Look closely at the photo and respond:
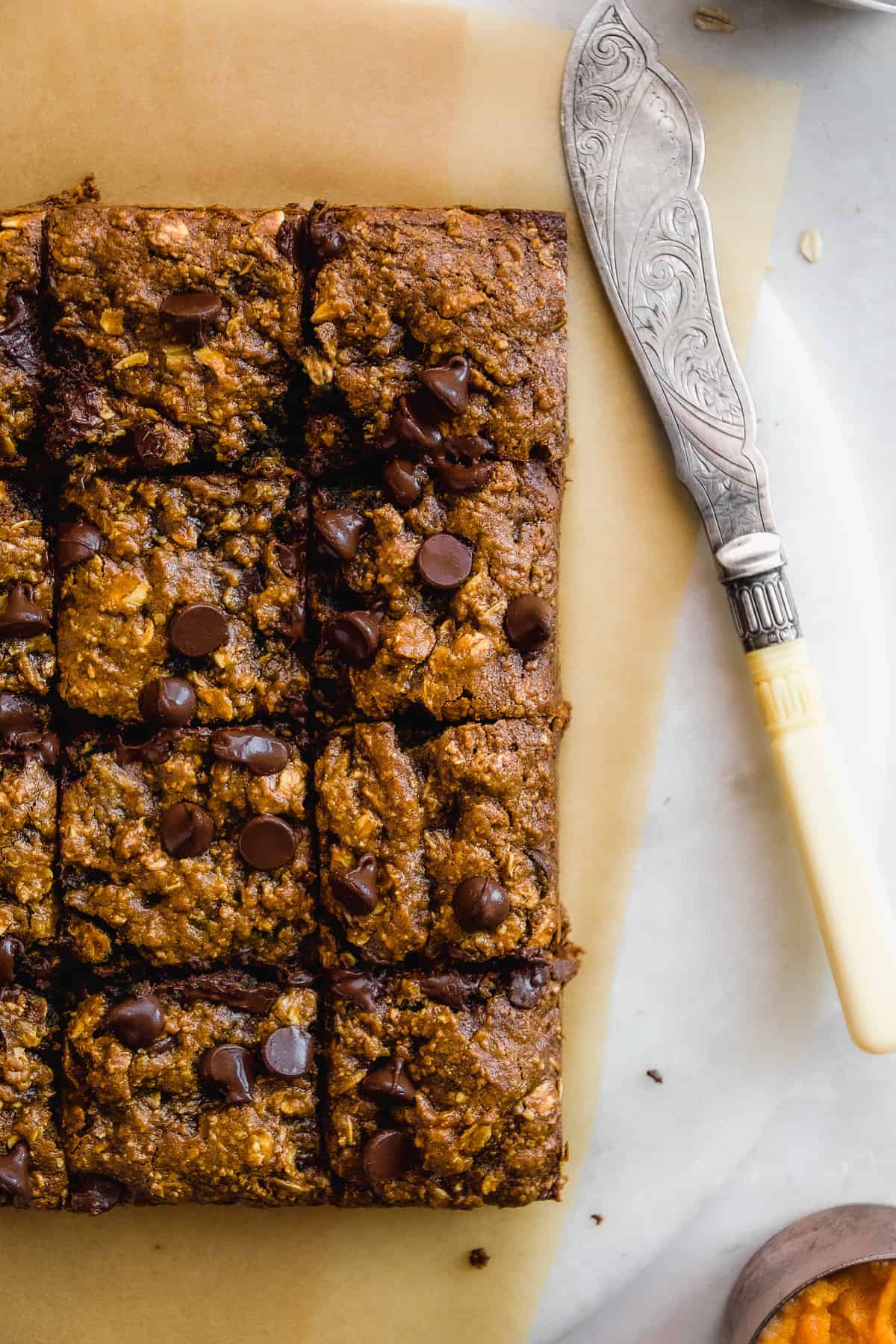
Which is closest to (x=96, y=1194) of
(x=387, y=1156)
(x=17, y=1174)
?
(x=17, y=1174)

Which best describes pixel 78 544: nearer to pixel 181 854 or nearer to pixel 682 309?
pixel 181 854

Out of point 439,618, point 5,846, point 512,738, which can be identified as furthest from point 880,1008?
point 5,846

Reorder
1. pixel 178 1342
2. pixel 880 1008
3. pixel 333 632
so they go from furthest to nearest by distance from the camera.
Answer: pixel 178 1342 → pixel 880 1008 → pixel 333 632

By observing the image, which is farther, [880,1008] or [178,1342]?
[178,1342]

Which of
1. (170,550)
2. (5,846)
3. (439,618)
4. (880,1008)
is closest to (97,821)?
(5,846)

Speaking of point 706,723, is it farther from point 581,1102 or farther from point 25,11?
point 25,11

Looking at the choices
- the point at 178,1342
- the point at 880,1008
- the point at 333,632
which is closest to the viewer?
the point at 333,632

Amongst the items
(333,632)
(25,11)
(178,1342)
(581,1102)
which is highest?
(25,11)

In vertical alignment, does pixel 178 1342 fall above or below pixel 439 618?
below
